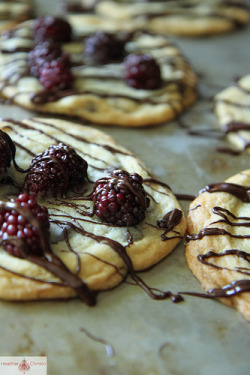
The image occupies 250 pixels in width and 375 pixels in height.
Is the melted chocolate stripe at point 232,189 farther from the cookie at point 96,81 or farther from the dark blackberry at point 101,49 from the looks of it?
the dark blackberry at point 101,49


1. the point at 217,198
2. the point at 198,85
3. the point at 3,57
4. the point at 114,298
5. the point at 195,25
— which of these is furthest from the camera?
the point at 195,25

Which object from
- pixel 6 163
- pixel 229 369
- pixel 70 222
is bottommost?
pixel 229 369

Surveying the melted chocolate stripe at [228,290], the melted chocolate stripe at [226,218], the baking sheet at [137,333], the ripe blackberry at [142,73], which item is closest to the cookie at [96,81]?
the ripe blackberry at [142,73]

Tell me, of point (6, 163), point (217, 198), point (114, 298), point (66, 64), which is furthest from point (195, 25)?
point (114, 298)

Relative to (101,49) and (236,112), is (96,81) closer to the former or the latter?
(101,49)

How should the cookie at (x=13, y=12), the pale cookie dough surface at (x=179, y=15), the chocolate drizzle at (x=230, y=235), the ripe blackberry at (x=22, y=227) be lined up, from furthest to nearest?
1. the pale cookie dough surface at (x=179, y=15)
2. the cookie at (x=13, y=12)
3. the chocolate drizzle at (x=230, y=235)
4. the ripe blackberry at (x=22, y=227)

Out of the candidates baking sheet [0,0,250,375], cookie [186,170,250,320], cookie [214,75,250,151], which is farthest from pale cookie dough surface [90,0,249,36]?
baking sheet [0,0,250,375]

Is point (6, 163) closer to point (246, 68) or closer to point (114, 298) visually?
point (114, 298)

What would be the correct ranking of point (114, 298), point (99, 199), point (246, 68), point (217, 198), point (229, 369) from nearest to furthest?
point (229, 369) → point (114, 298) → point (99, 199) → point (217, 198) → point (246, 68)
